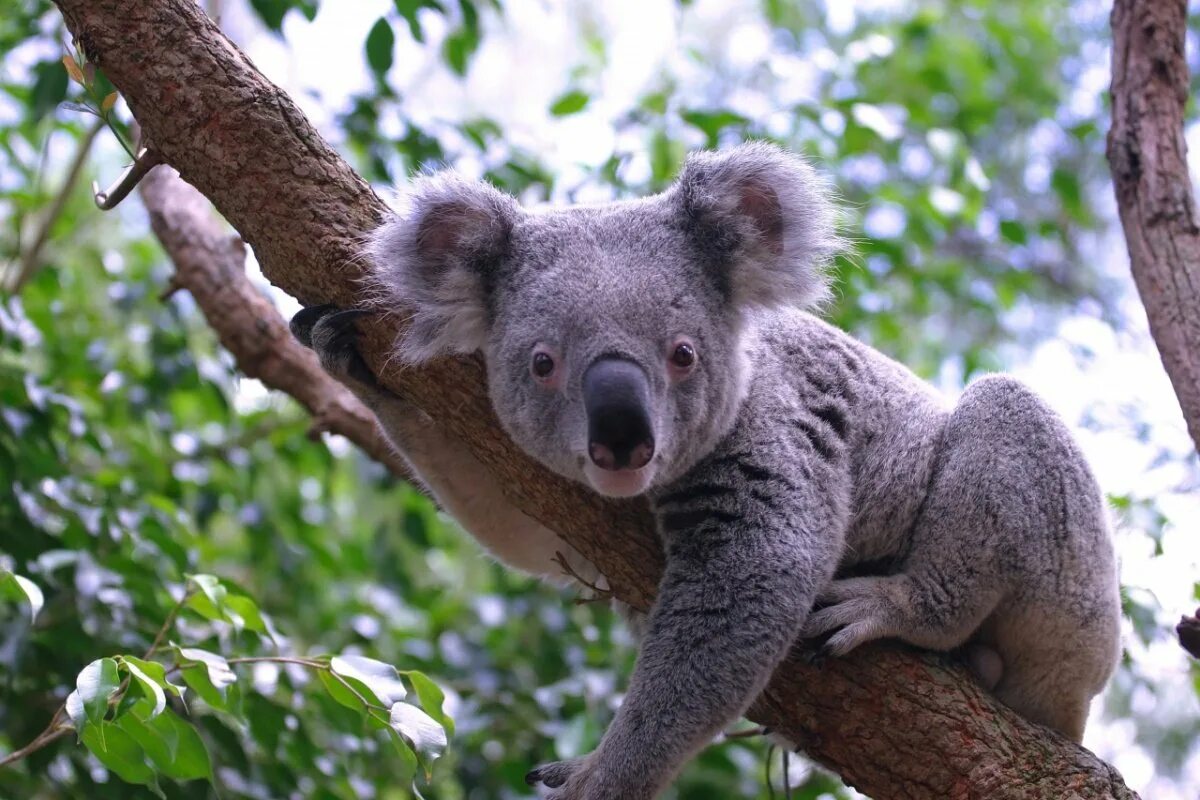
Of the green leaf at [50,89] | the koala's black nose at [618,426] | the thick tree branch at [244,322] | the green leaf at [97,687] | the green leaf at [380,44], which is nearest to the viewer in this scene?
the green leaf at [97,687]

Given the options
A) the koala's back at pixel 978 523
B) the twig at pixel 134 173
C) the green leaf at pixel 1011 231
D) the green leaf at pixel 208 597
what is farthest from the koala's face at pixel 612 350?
the green leaf at pixel 1011 231

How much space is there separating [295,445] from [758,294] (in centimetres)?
283

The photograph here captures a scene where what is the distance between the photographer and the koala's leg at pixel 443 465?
9.64ft

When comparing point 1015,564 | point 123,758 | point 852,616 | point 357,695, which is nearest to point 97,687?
point 123,758

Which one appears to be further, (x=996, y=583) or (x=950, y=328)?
(x=950, y=328)

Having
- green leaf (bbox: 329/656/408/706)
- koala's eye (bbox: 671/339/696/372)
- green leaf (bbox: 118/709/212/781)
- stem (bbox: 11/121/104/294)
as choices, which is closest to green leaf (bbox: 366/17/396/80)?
stem (bbox: 11/121/104/294)

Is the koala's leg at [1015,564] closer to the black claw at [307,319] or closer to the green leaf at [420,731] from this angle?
the green leaf at [420,731]

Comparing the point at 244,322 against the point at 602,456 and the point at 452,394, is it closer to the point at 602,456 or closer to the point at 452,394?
the point at 452,394

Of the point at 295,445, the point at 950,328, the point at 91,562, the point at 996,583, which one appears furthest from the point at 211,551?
the point at 950,328

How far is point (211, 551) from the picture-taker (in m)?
5.09

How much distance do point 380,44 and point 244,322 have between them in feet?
3.60

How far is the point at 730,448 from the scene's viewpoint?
9.95 feet

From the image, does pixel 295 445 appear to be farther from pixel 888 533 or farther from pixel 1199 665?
pixel 1199 665

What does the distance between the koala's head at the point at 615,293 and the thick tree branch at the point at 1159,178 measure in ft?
3.58
